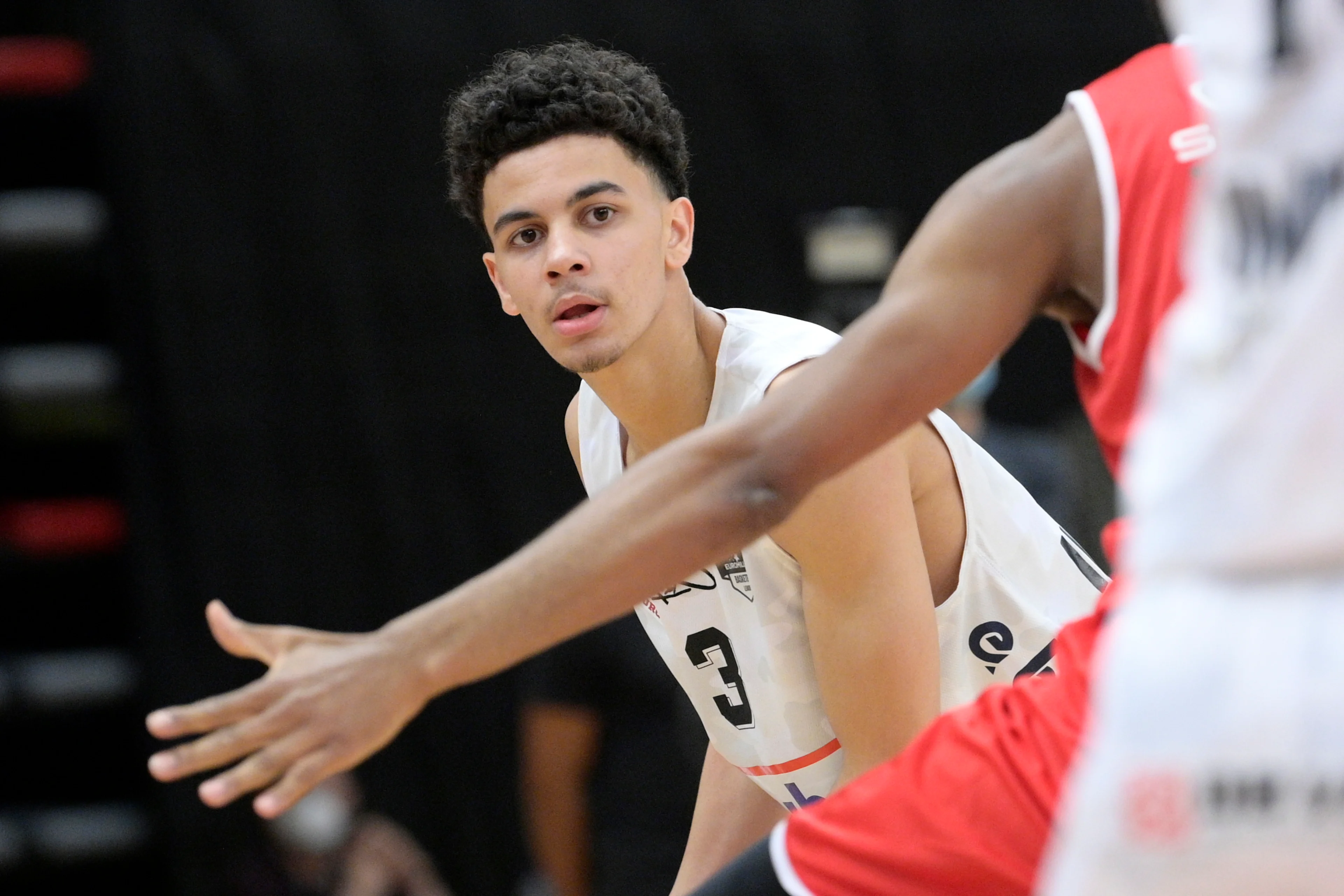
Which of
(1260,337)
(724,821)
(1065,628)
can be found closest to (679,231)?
(724,821)

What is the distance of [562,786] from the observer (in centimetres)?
474

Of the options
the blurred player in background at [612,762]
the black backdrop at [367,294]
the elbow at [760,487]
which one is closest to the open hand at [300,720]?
the elbow at [760,487]

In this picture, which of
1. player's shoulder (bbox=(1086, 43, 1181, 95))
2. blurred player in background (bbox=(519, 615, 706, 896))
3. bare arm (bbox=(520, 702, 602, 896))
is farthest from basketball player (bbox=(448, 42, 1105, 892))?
bare arm (bbox=(520, 702, 602, 896))

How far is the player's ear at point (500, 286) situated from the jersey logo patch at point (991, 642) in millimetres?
914

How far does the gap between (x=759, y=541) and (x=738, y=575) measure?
148mm

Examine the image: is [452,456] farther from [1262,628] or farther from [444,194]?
[1262,628]

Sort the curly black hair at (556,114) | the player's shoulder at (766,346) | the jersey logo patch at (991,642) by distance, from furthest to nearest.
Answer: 1. the curly black hair at (556,114)
2. the jersey logo patch at (991,642)
3. the player's shoulder at (766,346)

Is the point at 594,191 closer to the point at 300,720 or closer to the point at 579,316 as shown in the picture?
the point at 579,316

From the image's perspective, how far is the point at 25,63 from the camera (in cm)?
557

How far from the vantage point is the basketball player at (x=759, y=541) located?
2.47m

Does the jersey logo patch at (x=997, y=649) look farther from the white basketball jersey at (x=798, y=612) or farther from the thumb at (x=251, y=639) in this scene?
the thumb at (x=251, y=639)

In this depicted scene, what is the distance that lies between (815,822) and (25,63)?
4.60m

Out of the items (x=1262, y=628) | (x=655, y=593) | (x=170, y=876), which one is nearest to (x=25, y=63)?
(x=170, y=876)

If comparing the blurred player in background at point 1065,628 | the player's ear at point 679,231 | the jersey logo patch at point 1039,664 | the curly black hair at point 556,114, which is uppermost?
the curly black hair at point 556,114
